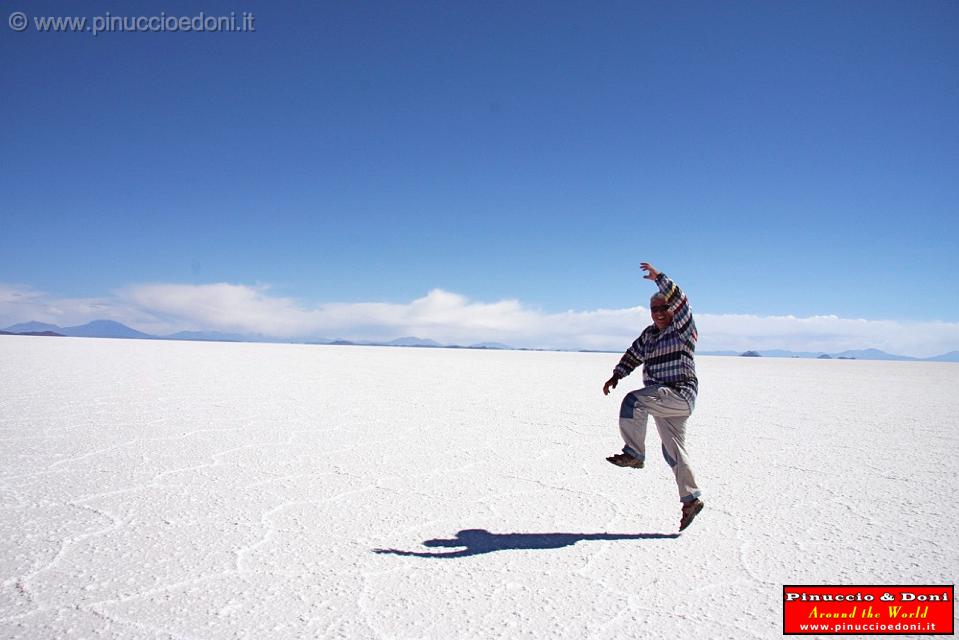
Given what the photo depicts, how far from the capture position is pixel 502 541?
2789mm

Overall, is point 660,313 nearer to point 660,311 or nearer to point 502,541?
point 660,311

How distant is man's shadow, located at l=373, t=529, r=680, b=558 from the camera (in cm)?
263

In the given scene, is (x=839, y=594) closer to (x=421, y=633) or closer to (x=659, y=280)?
(x=659, y=280)

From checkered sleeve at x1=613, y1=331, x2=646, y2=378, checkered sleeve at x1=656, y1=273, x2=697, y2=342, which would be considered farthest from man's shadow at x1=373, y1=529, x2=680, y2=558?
checkered sleeve at x1=656, y1=273, x2=697, y2=342

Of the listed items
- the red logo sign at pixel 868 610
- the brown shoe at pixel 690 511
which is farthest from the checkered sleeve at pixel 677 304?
the red logo sign at pixel 868 610

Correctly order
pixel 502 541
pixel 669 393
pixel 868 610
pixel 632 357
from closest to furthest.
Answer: pixel 868 610, pixel 502 541, pixel 669 393, pixel 632 357

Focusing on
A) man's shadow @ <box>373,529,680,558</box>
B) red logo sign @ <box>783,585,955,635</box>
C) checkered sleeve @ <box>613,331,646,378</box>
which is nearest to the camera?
red logo sign @ <box>783,585,955,635</box>

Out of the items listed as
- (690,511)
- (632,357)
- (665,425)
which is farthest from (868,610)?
(632,357)

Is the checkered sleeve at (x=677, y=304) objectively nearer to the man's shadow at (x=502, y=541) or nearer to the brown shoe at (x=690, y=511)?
the brown shoe at (x=690, y=511)

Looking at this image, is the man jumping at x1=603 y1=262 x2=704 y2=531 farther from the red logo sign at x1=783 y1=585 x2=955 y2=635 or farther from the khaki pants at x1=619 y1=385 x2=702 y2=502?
the red logo sign at x1=783 y1=585 x2=955 y2=635

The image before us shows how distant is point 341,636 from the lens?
1858mm

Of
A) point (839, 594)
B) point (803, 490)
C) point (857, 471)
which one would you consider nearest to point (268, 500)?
point (839, 594)

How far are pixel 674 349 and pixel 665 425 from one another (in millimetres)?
455

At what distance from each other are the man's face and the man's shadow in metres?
1.21
